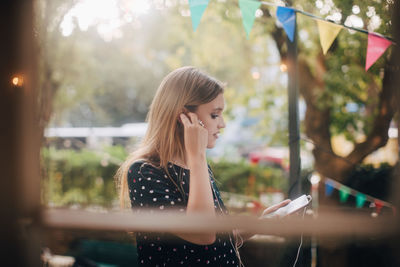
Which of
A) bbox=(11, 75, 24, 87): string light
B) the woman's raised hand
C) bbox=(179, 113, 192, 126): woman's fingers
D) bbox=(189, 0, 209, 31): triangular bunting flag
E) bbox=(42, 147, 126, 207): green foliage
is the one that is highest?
bbox=(189, 0, 209, 31): triangular bunting flag

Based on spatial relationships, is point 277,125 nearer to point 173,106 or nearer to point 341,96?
point 341,96

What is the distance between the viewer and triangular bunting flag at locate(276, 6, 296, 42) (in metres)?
2.62

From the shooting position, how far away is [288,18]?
8.64 feet

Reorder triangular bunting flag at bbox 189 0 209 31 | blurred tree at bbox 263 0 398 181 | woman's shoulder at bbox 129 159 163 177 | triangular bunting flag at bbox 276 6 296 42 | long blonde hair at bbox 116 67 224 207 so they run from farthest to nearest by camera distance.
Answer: blurred tree at bbox 263 0 398 181 → triangular bunting flag at bbox 276 6 296 42 → triangular bunting flag at bbox 189 0 209 31 → long blonde hair at bbox 116 67 224 207 → woman's shoulder at bbox 129 159 163 177

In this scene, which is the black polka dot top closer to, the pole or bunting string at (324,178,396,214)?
the pole

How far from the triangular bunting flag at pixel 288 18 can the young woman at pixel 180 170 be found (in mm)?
1150

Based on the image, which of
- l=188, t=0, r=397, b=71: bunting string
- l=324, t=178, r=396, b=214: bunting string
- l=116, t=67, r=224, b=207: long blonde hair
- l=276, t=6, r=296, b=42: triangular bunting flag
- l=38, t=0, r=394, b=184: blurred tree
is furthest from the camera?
l=324, t=178, r=396, b=214: bunting string

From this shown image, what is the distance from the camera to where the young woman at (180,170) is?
143 centimetres

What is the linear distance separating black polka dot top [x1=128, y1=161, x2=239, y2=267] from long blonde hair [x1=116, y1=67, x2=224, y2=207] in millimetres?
148

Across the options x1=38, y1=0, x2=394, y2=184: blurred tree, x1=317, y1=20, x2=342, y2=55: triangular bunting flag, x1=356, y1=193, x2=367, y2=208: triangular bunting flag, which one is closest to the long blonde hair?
x1=38, y1=0, x2=394, y2=184: blurred tree

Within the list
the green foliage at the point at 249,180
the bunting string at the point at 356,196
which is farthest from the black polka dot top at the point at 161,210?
the green foliage at the point at 249,180

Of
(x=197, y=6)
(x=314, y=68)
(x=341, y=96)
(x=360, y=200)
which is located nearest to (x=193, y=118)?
(x=197, y=6)

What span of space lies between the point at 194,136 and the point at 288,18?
1.59 m

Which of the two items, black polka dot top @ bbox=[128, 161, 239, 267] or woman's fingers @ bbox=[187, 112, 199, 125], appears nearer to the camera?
black polka dot top @ bbox=[128, 161, 239, 267]
